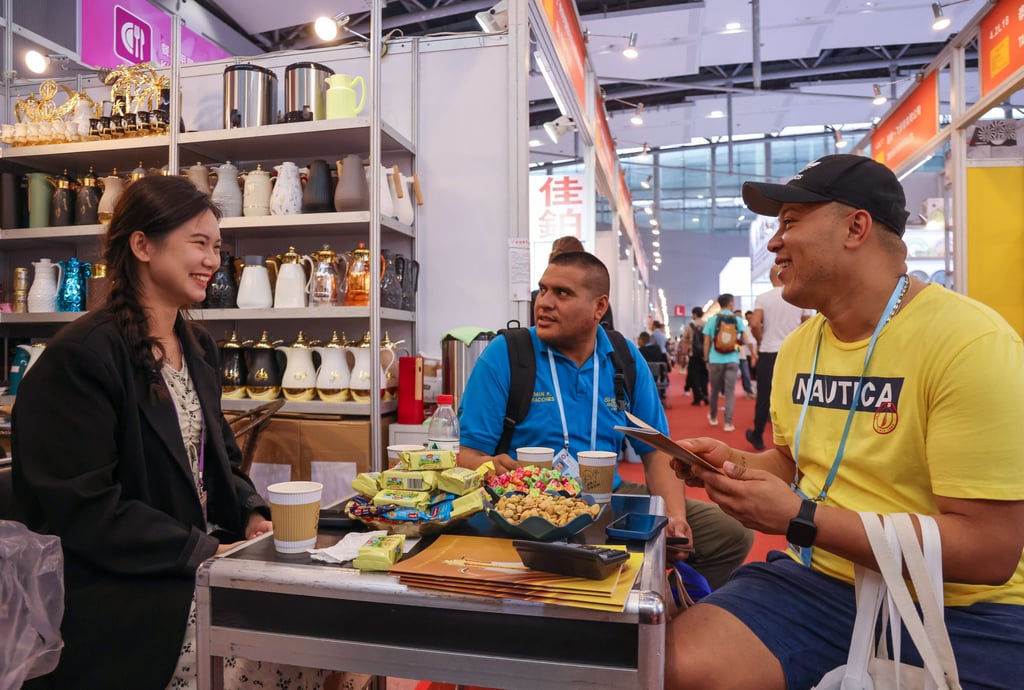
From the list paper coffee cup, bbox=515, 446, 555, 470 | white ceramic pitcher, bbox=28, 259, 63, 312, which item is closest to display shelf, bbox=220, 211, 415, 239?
white ceramic pitcher, bbox=28, 259, 63, 312

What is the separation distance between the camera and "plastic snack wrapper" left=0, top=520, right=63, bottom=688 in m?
1.16

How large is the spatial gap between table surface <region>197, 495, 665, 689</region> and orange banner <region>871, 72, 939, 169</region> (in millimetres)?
6481

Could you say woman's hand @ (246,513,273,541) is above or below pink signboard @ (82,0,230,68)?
below

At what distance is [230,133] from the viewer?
11.9 ft

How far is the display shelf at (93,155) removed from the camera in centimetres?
380

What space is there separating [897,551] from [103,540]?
60.5 inches

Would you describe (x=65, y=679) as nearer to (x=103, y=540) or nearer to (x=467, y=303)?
(x=103, y=540)

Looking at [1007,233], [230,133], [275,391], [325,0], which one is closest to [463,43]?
[230,133]

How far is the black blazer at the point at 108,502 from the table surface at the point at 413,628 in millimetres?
343

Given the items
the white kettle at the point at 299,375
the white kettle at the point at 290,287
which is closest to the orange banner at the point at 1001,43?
the white kettle at the point at 290,287

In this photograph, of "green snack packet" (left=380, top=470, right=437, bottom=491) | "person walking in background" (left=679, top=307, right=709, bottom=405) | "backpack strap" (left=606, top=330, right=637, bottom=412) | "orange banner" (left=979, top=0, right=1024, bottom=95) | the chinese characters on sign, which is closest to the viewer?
"green snack packet" (left=380, top=470, right=437, bottom=491)

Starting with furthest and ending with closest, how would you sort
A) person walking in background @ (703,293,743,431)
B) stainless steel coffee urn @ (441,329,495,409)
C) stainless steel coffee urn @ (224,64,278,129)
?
1. person walking in background @ (703,293,743,431)
2. stainless steel coffee urn @ (224,64,278,129)
3. stainless steel coffee urn @ (441,329,495,409)

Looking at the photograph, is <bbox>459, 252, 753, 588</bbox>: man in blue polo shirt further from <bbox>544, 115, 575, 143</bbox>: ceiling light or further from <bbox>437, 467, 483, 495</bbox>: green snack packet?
<bbox>544, 115, 575, 143</bbox>: ceiling light

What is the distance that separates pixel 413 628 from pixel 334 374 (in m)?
2.57
